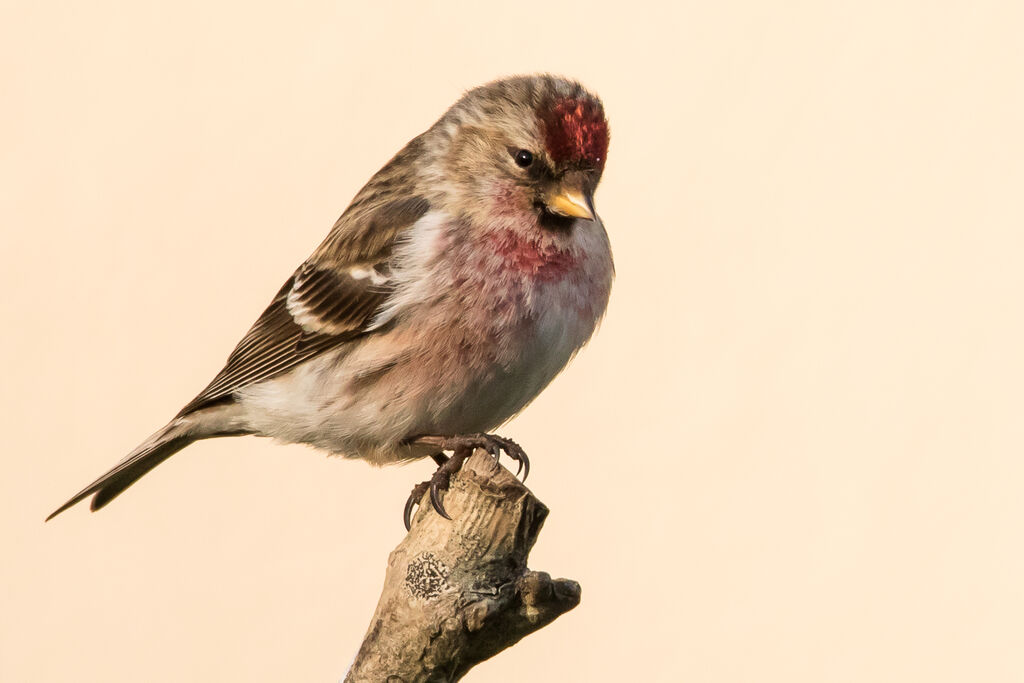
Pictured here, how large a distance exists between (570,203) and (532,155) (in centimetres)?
17

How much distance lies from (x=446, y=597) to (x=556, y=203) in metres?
0.91

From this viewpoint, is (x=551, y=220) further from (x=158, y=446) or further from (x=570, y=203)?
(x=158, y=446)

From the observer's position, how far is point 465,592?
203cm

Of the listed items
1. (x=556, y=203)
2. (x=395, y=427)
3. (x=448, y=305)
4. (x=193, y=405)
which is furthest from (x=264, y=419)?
(x=556, y=203)

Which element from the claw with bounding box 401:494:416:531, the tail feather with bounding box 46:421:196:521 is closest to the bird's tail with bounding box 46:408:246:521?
the tail feather with bounding box 46:421:196:521

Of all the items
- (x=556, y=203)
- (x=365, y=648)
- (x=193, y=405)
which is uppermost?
(x=556, y=203)

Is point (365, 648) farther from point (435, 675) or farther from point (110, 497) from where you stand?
point (110, 497)

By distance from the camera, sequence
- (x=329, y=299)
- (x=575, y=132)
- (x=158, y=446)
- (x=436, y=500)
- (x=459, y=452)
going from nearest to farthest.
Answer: (x=436, y=500), (x=459, y=452), (x=575, y=132), (x=329, y=299), (x=158, y=446)

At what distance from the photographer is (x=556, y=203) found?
2.57m

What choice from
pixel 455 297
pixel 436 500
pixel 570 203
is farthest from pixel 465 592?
pixel 570 203

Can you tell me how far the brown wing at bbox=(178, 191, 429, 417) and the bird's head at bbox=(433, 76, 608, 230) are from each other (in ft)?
0.49

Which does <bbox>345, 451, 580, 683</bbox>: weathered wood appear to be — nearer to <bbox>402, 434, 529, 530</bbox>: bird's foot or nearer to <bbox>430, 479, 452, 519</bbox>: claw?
<bbox>430, 479, 452, 519</bbox>: claw

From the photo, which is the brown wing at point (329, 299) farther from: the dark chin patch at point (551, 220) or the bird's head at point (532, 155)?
the dark chin patch at point (551, 220)

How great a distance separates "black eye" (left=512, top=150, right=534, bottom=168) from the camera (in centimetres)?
264
